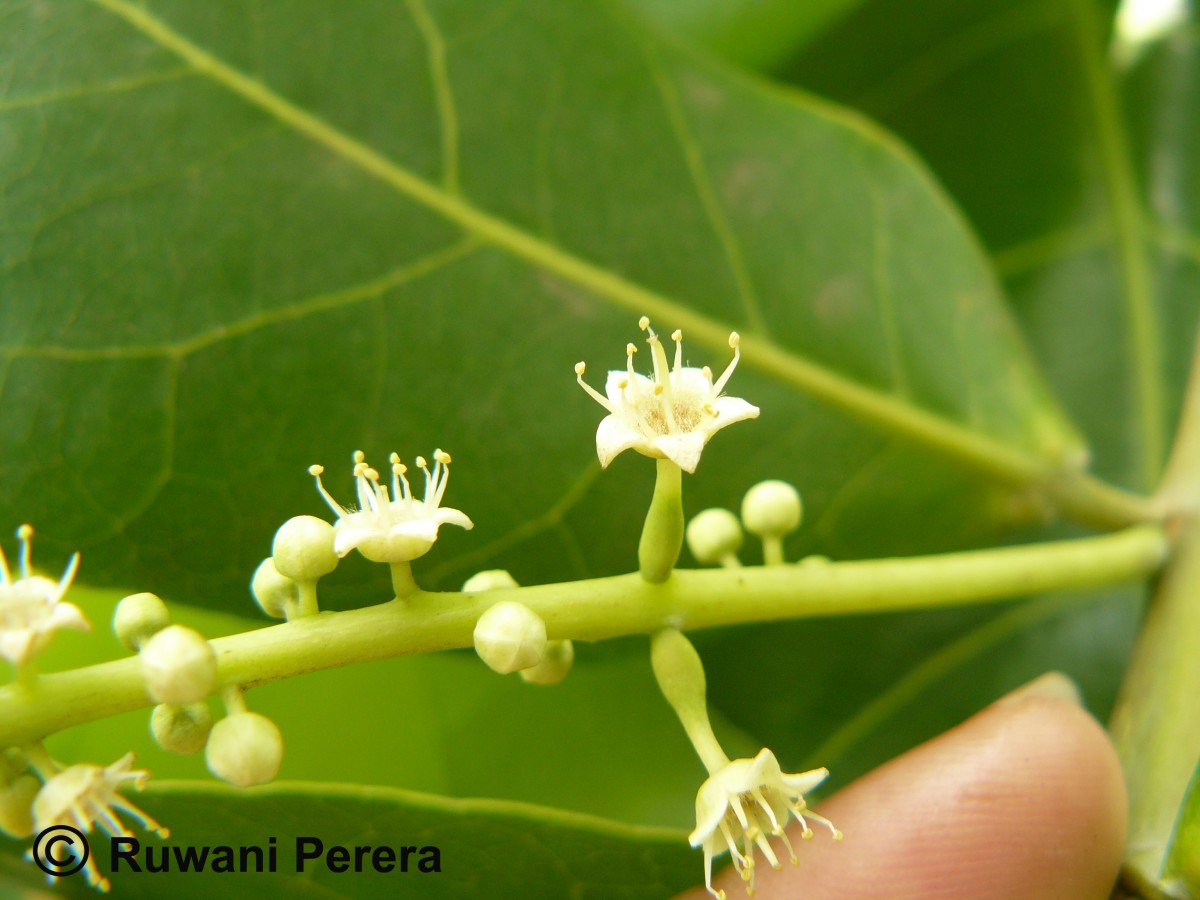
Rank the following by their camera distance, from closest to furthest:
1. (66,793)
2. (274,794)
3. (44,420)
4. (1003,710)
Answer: (66,793)
(274,794)
(44,420)
(1003,710)

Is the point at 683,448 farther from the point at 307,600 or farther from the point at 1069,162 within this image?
the point at 1069,162

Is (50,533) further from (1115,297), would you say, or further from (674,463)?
(1115,297)

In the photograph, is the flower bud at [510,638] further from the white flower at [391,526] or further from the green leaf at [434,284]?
the green leaf at [434,284]

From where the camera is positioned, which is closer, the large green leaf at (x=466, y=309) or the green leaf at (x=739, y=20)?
the large green leaf at (x=466, y=309)

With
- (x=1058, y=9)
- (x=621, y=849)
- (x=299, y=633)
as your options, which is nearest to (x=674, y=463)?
(x=299, y=633)

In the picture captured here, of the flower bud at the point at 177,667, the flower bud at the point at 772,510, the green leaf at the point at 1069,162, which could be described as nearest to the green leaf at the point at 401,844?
the flower bud at the point at 177,667

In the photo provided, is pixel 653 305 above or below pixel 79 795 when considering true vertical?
above

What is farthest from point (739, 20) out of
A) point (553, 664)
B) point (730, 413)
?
point (553, 664)
